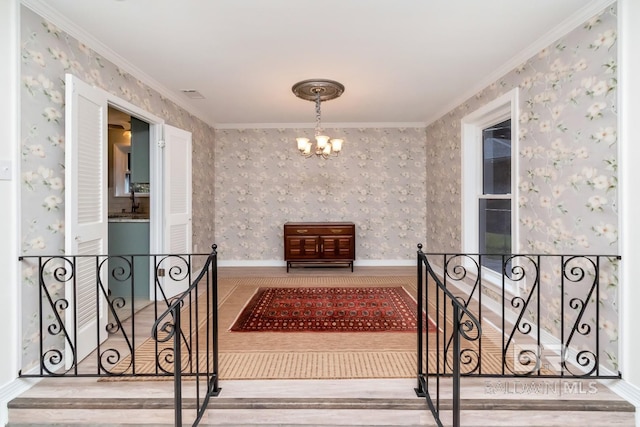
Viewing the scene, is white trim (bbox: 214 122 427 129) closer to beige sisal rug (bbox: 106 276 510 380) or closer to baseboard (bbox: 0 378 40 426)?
beige sisal rug (bbox: 106 276 510 380)

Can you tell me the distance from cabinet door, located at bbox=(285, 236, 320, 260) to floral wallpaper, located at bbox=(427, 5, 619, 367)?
2906 millimetres

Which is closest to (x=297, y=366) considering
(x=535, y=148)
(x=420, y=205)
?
(x=535, y=148)

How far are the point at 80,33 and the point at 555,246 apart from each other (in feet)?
12.2

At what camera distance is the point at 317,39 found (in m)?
2.61

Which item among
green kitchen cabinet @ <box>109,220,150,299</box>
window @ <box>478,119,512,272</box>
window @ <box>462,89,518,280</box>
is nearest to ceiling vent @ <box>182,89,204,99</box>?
green kitchen cabinet @ <box>109,220,150,299</box>

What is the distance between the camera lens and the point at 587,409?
1898 millimetres

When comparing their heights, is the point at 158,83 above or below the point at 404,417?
above

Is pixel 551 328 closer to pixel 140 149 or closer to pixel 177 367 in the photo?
pixel 177 367

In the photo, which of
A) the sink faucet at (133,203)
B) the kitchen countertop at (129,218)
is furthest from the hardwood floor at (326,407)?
the sink faucet at (133,203)

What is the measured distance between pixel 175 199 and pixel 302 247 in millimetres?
2046

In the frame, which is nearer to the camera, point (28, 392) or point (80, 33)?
point (28, 392)

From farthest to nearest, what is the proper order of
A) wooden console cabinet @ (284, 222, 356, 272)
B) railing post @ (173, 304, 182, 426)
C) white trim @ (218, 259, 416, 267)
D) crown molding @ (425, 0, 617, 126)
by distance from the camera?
white trim @ (218, 259, 416, 267), wooden console cabinet @ (284, 222, 356, 272), crown molding @ (425, 0, 617, 126), railing post @ (173, 304, 182, 426)

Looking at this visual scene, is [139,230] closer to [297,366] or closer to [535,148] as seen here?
[297,366]

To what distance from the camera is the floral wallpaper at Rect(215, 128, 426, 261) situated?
559cm
